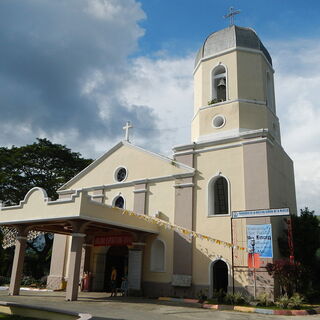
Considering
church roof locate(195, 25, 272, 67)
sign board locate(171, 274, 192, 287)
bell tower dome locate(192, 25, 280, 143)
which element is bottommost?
sign board locate(171, 274, 192, 287)

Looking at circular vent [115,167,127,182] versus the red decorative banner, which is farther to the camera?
circular vent [115,167,127,182]

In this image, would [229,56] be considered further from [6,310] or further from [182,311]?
[6,310]

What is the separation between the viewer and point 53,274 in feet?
71.2

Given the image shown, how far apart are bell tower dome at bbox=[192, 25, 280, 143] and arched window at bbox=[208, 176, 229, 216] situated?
2.23 m

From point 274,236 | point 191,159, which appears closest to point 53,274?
point 191,159

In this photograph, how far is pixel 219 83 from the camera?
20.0m

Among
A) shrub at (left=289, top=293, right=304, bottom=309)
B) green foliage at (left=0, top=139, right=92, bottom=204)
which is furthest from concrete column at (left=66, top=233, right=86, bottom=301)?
green foliage at (left=0, top=139, right=92, bottom=204)

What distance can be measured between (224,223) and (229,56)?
9.00m

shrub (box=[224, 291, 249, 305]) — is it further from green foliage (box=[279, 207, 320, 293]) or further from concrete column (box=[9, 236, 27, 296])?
concrete column (box=[9, 236, 27, 296])

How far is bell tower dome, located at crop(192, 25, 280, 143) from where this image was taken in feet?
61.4

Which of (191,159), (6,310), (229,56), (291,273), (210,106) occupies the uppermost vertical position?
(229,56)

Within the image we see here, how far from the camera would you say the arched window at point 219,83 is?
19.8 meters

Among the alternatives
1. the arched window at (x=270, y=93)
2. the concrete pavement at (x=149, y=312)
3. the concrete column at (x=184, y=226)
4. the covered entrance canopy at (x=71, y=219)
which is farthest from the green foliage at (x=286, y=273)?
the arched window at (x=270, y=93)

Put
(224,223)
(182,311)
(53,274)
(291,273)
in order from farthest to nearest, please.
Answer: (53,274), (224,223), (291,273), (182,311)
